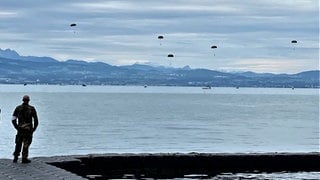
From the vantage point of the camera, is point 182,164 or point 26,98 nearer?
point 26,98

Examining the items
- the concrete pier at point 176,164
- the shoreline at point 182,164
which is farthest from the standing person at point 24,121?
the shoreline at point 182,164

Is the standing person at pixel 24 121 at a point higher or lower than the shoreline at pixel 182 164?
higher

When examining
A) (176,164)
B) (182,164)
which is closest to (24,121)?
(176,164)

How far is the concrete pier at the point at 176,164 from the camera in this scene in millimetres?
29141

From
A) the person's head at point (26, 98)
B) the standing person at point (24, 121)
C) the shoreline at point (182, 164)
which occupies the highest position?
the person's head at point (26, 98)

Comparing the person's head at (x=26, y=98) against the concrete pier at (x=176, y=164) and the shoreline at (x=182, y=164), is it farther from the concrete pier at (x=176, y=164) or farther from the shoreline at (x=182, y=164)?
the shoreline at (x=182, y=164)

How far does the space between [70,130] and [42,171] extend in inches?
2471

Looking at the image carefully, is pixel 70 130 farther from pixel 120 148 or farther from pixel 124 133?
pixel 120 148

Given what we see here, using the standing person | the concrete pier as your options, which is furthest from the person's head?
the concrete pier

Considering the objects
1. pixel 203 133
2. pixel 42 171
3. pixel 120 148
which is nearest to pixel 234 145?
pixel 120 148

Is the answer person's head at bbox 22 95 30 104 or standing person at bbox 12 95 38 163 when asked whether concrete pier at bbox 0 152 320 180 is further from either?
person's head at bbox 22 95 30 104

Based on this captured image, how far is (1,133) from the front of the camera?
75625 mm

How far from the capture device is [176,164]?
30484 millimetres

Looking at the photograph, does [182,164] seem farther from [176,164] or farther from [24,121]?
[24,121]
